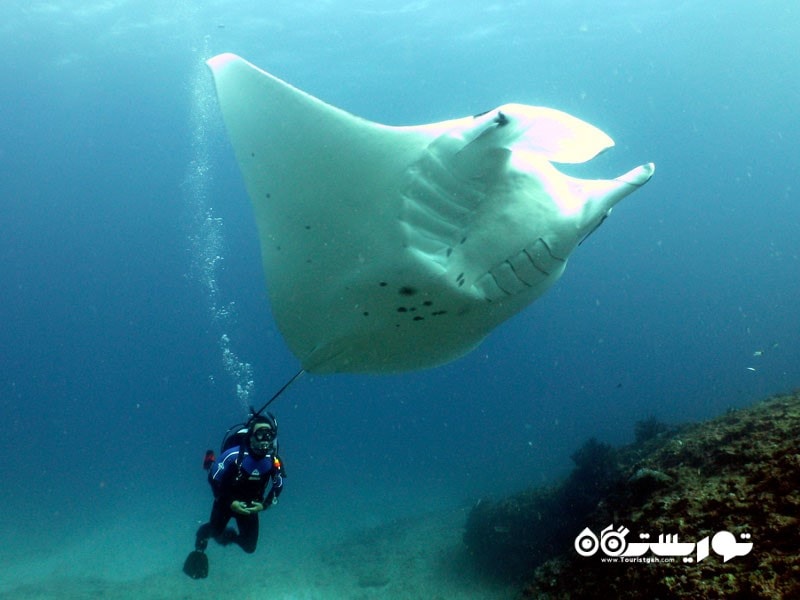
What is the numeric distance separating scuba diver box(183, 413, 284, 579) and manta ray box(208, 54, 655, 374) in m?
3.10

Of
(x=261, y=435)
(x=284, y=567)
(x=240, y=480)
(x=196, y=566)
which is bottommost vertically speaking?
(x=196, y=566)

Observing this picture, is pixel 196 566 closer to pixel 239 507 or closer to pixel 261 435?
pixel 239 507

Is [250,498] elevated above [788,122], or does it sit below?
below

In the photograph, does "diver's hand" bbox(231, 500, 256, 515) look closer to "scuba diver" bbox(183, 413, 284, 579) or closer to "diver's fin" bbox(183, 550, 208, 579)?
"scuba diver" bbox(183, 413, 284, 579)

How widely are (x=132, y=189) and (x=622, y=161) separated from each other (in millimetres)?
57335

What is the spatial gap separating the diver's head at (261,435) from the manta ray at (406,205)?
296cm

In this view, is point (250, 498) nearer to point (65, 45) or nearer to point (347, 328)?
point (347, 328)

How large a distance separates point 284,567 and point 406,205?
38.2 feet

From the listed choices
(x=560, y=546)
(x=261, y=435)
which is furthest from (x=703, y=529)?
(x=560, y=546)

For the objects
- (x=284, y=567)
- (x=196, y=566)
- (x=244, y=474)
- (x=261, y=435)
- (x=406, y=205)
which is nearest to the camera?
(x=406, y=205)

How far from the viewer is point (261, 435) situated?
218 inches

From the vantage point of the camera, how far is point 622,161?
183 ft

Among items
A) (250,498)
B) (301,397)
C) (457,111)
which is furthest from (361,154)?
(301,397)

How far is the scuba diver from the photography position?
5.60m
